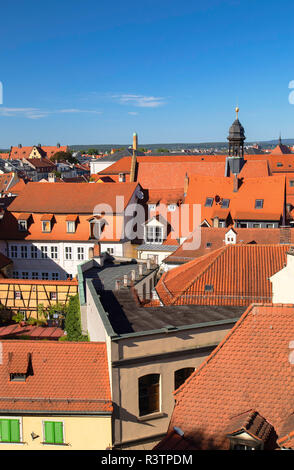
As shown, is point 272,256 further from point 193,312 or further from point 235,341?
point 235,341

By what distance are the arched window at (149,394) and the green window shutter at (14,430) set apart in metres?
4.12

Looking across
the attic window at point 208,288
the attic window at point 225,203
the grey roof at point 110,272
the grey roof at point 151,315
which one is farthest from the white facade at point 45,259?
the grey roof at point 151,315

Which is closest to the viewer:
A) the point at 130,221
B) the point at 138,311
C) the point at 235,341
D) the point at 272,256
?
the point at 235,341

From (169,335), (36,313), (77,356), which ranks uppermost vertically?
(169,335)

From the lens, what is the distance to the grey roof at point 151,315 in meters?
17.7

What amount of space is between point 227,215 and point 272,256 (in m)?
21.0

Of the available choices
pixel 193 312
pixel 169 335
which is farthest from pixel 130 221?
pixel 169 335

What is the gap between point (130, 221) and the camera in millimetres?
49625

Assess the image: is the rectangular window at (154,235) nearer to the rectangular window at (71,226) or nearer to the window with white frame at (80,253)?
the window with white frame at (80,253)

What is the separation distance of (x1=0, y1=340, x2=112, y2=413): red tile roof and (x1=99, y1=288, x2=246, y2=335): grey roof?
1.29m

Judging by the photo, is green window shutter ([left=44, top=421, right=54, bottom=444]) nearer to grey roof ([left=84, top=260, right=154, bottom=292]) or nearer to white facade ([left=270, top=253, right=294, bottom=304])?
white facade ([left=270, top=253, right=294, bottom=304])

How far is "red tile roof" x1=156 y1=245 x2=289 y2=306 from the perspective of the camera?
24438 millimetres

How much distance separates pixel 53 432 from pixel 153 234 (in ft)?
105

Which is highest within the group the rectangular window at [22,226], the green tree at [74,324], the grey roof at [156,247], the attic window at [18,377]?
the rectangular window at [22,226]
